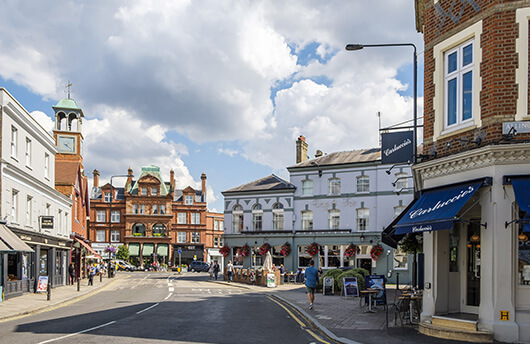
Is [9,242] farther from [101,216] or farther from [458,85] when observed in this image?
[101,216]

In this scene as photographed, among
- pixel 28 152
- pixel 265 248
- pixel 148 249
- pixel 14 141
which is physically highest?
pixel 14 141

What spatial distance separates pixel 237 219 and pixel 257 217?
7.59ft

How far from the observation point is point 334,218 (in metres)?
47.8

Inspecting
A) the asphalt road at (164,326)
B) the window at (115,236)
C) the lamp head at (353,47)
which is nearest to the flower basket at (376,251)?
the asphalt road at (164,326)

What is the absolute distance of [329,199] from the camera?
157 feet

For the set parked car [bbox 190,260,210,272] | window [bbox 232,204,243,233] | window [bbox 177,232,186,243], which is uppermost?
window [bbox 232,204,243,233]

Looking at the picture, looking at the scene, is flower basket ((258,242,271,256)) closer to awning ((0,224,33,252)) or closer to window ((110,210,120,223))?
awning ((0,224,33,252))

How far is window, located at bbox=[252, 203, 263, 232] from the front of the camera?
51.4m


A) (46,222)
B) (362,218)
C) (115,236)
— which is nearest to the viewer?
(46,222)

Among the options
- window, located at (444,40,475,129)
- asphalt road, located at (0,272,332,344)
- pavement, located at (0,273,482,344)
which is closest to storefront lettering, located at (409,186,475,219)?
window, located at (444,40,475,129)

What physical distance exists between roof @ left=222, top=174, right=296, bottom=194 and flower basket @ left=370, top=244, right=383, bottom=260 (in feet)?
30.9

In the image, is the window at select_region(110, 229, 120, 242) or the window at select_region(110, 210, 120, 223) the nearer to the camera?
the window at select_region(110, 229, 120, 242)

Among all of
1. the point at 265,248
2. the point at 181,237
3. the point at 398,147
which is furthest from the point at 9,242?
the point at 181,237

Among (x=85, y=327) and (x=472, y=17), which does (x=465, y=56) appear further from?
(x=85, y=327)
